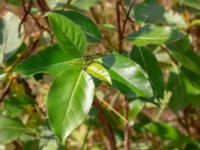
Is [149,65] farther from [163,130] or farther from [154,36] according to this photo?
[163,130]

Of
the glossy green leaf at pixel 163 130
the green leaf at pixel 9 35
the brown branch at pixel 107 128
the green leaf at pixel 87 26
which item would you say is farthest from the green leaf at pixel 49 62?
the glossy green leaf at pixel 163 130

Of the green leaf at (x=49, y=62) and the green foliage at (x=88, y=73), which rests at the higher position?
the green leaf at (x=49, y=62)

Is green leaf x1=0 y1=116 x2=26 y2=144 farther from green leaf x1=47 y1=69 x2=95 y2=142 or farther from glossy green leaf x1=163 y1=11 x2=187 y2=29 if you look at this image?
glossy green leaf x1=163 y1=11 x2=187 y2=29

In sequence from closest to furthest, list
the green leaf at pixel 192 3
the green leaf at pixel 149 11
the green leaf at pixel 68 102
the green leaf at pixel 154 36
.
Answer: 1. the green leaf at pixel 68 102
2. the green leaf at pixel 154 36
3. the green leaf at pixel 192 3
4. the green leaf at pixel 149 11

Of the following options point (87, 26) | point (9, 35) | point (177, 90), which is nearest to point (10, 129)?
point (9, 35)

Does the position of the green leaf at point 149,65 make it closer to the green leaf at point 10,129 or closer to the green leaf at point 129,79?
the green leaf at point 129,79

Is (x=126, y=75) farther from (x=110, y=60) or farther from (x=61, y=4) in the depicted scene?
(x=61, y=4)

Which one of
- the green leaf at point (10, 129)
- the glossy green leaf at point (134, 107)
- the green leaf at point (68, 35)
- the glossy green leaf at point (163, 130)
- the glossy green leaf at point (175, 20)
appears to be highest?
the green leaf at point (68, 35)
